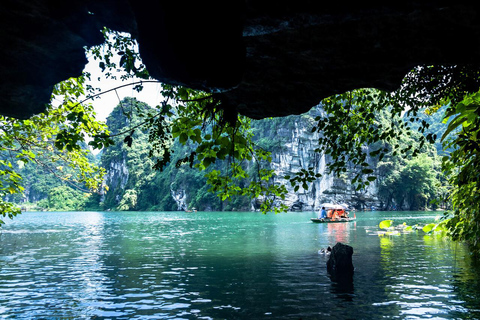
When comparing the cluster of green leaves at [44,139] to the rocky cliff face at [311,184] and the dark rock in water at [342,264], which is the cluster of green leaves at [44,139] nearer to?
the dark rock in water at [342,264]

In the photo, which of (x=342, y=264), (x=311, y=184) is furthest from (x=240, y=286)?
(x=311, y=184)

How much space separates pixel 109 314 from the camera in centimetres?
984

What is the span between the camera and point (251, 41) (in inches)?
145

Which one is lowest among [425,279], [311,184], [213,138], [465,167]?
[425,279]

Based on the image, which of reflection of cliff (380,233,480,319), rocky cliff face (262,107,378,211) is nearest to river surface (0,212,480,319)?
reflection of cliff (380,233,480,319)

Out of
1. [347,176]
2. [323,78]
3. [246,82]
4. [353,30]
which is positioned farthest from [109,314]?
[347,176]

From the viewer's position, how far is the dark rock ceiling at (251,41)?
315cm

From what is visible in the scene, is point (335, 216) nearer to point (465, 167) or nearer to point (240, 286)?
point (240, 286)

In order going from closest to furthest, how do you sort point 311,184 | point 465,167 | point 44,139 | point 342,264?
point 465,167
point 44,139
point 342,264
point 311,184

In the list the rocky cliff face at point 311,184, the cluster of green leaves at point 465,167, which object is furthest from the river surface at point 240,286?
the rocky cliff face at point 311,184

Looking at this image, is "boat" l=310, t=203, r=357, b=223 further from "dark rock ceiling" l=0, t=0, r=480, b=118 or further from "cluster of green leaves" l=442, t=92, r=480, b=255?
"dark rock ceiling" l=0, t=0, r=480, b=118

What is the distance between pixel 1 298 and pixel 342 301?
11.5m

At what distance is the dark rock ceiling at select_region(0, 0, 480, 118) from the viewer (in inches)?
124

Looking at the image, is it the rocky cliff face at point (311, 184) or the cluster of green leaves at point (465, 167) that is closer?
the cluster of green leaves at point (465, 167)
